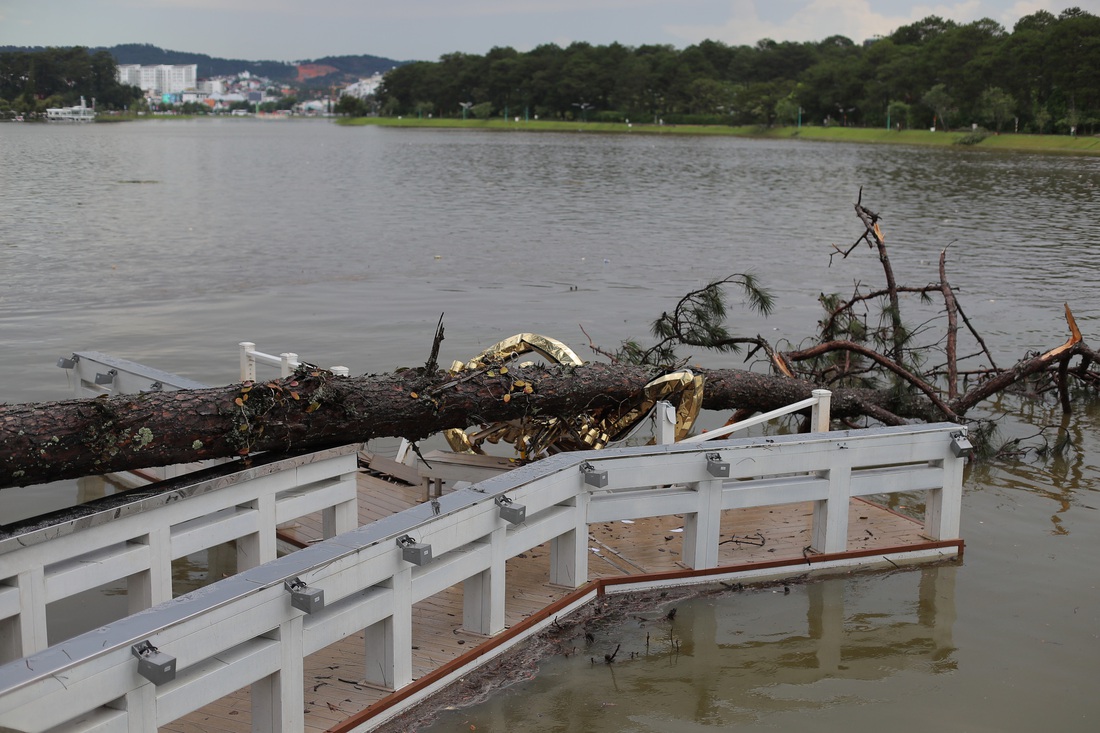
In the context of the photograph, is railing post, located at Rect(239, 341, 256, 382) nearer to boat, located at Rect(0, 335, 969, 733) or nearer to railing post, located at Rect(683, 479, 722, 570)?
boat, located at Rect(0, 335, 969, 733)

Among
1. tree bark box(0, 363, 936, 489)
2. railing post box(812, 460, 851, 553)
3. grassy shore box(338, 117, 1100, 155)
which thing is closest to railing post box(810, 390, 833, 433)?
railing post box(812, 460, 851, 553)

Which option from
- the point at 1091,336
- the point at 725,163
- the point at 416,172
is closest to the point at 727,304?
the point at 1091,336

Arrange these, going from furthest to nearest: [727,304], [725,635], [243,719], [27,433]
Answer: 1. [727,304]
2. [725,635]
3. [27,433]
4. [243,719]

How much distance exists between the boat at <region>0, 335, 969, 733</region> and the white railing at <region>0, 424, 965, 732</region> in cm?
1

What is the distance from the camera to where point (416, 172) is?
58.2 meters

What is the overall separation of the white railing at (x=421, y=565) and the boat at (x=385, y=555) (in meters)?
0.01

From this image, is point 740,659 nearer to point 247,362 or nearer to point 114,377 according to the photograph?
point 247,362

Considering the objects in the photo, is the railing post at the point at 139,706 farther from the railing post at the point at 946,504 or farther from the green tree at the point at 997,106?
the green tree at the point at 997,106

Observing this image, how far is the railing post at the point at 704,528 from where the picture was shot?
7.17 metres

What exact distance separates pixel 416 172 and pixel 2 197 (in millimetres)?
22354

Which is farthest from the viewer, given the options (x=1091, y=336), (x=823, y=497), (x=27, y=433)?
(x=1091, y=336)

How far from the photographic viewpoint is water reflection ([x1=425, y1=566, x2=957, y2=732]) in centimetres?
600

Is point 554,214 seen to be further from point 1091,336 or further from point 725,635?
point 725,635

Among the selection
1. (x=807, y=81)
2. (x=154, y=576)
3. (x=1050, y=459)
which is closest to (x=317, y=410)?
(x=154, y=576)
